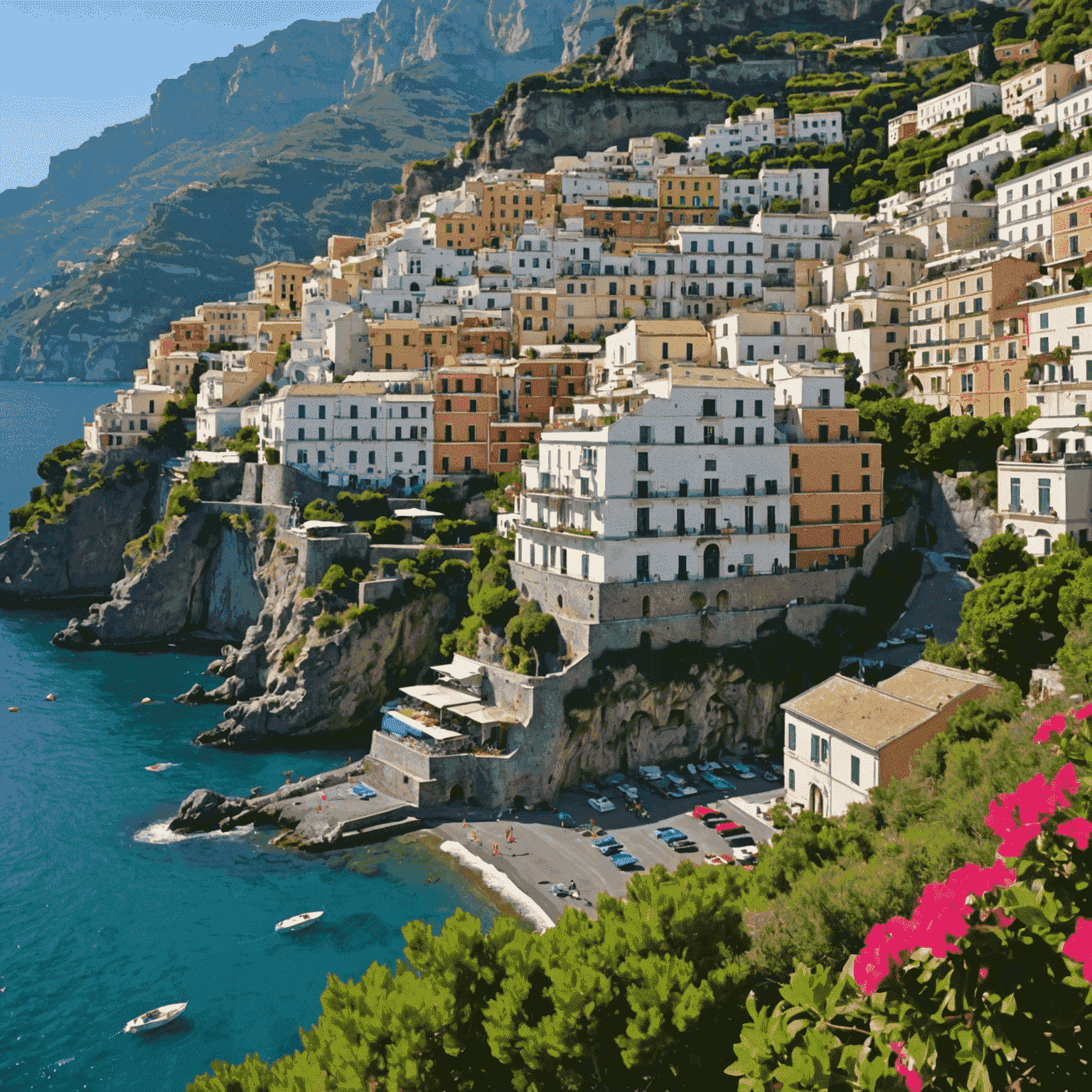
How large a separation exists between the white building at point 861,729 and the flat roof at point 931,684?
0.03 metres

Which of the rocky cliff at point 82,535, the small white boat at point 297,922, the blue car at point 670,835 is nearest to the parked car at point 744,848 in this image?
the blue car at point 670,835

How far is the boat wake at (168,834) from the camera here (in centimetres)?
4647

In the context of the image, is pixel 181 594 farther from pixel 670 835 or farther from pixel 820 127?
pixel 820 127

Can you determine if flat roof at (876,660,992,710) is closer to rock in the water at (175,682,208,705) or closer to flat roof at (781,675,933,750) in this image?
flat roof at (781,675,933,750)

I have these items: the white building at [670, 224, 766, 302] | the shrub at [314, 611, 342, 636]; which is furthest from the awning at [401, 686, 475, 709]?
the white building at [670, 224, 766, 302]

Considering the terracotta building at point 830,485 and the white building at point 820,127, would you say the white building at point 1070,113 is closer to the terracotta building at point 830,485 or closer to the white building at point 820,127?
the white building at point 820,127

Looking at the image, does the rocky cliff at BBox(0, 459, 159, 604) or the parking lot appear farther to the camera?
the rocky cliff at BBox(0, 459, 159, 604)

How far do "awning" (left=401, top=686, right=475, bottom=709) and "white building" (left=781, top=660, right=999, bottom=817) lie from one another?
16.1 m

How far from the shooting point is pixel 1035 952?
11305mm

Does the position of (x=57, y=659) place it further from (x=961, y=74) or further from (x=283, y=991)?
(x=961, y=74)

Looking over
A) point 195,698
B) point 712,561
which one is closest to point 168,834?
point 195,698

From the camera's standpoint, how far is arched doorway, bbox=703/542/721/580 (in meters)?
53.5

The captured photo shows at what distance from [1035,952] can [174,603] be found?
247 feet

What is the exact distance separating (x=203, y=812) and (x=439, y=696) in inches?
472
